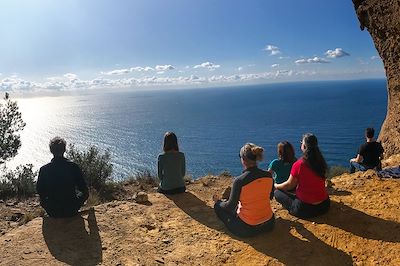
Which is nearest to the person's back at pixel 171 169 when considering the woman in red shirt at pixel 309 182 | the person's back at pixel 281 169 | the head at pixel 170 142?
the head at pixel 170 142


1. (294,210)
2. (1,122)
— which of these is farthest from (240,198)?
(1,122)

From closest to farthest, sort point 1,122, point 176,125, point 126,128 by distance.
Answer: point 1,122
point 126,128
point 176,125

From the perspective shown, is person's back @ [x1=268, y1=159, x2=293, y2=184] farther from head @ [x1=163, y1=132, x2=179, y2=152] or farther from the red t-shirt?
head @ [x1=163, y1=132, x2=179, y2=152]

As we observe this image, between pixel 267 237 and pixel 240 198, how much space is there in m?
0.84

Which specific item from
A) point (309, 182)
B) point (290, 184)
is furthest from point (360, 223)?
point (290, 184)

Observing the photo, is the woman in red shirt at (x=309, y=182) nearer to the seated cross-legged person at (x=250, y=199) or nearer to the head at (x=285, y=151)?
the seated cross-legged person at (x=250, y=199)

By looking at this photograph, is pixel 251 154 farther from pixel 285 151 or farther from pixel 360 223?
pixel 360 223

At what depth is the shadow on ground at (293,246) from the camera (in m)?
5.44

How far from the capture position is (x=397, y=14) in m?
11.5

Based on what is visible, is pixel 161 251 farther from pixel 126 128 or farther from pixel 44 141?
pixel 126 128

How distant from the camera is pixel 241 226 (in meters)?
6.29

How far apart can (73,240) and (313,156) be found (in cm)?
443

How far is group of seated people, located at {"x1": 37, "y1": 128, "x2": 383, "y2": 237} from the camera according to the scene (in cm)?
597

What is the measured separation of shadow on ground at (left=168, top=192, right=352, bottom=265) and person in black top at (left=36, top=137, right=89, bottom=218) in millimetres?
2683
